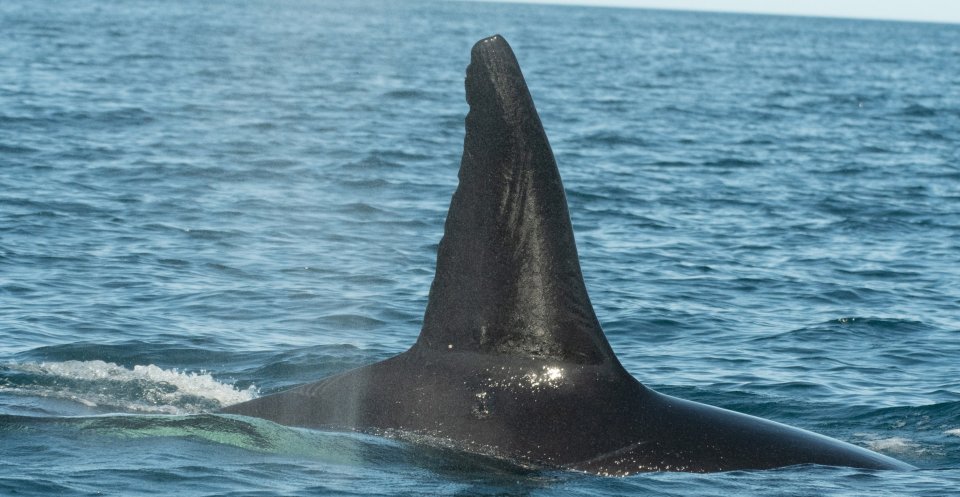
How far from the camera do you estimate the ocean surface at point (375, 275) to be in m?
7.89

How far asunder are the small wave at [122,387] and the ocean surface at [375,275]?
5 centimetres

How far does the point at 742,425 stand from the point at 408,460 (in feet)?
6.65

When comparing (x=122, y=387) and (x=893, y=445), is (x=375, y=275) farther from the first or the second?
(x=893, y=445)

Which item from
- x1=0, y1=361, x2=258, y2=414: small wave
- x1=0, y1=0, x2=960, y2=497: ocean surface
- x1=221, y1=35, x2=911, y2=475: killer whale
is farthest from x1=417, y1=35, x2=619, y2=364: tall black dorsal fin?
x1=0, y1=361, x2=258, y2=414: small wave

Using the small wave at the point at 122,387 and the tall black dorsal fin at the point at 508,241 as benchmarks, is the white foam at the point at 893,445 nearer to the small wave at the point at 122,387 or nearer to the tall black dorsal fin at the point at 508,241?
the tall black dorsal fin at the point at 508,241

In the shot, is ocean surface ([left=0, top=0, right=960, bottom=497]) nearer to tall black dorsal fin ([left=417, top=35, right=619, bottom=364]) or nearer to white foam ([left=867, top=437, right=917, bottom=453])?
white foam ([left=867, top=437, right=917, bottom=453])

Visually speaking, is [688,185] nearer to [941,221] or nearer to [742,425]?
[941,221]

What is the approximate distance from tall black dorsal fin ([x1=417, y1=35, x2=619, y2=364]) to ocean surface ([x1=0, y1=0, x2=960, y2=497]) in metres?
0.74

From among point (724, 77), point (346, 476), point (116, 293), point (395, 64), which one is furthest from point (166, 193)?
point (724, 77)

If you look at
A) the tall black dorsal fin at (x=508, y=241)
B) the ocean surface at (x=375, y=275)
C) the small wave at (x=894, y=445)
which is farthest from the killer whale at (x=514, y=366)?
the small wave at (x=894, y=445)

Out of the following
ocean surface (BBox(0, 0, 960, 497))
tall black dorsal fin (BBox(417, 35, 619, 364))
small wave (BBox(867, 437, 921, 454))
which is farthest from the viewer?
small wave (BBox(867, 437, 921, 454))

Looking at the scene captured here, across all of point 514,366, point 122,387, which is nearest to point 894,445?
point 514,366

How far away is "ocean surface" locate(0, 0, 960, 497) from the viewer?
7.89 meters

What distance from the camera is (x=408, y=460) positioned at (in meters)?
7.61
